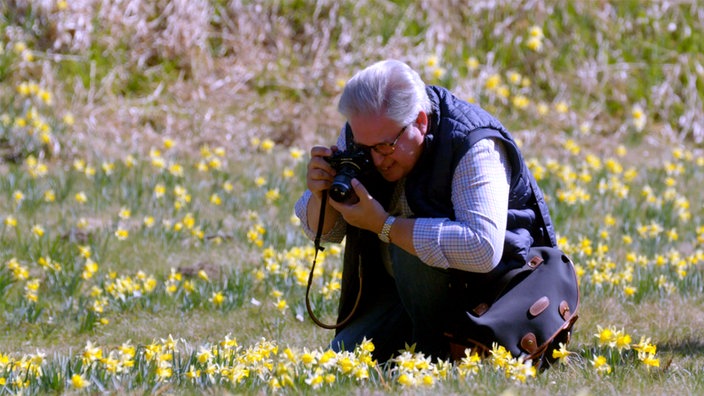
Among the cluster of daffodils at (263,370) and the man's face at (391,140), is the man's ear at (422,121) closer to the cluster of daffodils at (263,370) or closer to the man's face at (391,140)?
the man's face at (391,140)

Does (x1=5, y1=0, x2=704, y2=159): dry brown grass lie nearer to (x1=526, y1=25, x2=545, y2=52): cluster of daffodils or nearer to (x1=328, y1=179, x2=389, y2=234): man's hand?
(x1=526, y1=25, x2=545, y2=52): cluster of daffodils

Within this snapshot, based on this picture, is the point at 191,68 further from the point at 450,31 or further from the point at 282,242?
the point at 282,242

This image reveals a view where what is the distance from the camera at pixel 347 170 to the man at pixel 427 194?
0.02 metres

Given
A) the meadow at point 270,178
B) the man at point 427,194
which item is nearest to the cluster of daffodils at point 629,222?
the meadow at point 270,178

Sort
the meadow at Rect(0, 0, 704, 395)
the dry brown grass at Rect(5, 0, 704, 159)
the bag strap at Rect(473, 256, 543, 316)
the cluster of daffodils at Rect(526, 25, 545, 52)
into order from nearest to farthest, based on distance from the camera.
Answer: the meadow at Rect(0, 0, 704, 395)
the bag strap at Rect(473, 256, 543, 316)
the dry brown grass at Rect(5, 0, 704, 159)
the cluster of daffodils at Rect(526, 25, 545, 52)

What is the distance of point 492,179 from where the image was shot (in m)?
3.45

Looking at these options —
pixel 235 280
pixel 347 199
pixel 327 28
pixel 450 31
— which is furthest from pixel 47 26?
pixel 347 199

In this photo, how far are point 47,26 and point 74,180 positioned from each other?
7.88 feet

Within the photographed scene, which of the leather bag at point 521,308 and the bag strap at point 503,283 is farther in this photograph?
the bag strap at point 503,283

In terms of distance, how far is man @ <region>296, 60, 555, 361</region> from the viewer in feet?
11.2

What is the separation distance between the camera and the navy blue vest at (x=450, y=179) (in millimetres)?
3508

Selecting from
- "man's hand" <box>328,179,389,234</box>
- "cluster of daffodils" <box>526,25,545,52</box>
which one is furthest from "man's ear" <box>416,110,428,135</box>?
"cluster of daffodils" <box>526,25,545,52</box>

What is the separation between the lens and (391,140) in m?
3.46

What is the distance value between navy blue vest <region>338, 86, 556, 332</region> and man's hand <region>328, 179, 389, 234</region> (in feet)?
0.29
